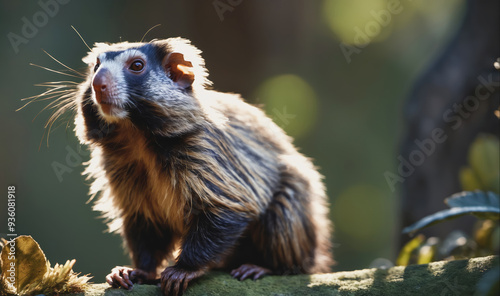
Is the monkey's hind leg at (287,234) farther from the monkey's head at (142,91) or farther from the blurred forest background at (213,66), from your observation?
the blurred forest background at (213,66)

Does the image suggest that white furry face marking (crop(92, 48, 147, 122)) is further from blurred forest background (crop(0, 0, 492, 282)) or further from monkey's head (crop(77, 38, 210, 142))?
blurred forest background (crop(0, 0, 492, 282))

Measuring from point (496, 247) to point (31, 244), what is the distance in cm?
333

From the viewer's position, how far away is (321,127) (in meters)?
12.1

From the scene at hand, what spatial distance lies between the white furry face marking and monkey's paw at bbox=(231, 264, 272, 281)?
1.36 metres

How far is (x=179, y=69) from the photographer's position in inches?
125

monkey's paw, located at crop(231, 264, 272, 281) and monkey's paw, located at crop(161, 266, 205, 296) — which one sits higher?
monkey's paw, located at crop(231, 264, 272, 281)

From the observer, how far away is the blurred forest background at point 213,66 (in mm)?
5863

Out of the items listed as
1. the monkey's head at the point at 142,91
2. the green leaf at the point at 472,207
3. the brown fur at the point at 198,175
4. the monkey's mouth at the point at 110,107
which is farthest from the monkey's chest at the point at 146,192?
the green leaf at the point at 472,207

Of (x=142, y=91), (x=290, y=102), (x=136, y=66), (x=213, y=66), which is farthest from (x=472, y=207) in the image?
(x=290, y=102)

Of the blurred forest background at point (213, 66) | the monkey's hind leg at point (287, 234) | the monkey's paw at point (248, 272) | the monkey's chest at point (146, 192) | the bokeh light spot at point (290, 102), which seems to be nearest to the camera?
the monkey's chest at point (146, 192)

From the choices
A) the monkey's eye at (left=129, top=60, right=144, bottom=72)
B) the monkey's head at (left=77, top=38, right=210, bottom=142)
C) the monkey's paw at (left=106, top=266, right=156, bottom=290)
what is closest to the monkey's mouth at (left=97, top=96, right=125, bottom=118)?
the monkey's head at (left=77, top=38, right=210, bottom=142)

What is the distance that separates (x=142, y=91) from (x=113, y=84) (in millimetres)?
194

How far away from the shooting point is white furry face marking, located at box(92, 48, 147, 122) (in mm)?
2799

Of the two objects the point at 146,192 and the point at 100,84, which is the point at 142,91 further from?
the point at 146,192
